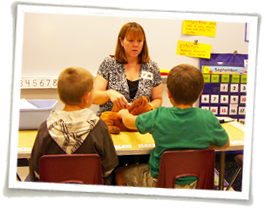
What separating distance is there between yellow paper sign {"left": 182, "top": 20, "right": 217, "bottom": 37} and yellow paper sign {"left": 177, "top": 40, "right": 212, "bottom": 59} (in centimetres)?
12

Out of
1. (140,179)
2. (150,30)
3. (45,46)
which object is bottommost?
(140,179)

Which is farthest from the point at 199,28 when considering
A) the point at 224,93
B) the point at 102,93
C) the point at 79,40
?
the point at 102,93

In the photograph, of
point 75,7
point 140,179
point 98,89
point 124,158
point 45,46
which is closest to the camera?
point 75,7

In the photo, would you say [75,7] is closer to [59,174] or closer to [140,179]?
[59,174]

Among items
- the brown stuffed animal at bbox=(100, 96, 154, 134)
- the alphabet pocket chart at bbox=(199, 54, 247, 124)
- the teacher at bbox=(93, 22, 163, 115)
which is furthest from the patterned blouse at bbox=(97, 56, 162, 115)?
the alphabet pocket chart at bbox=(199, 54, 247, 124)

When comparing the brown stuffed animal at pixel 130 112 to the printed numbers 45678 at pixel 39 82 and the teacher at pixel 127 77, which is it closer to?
the teacher at pixel 127 77

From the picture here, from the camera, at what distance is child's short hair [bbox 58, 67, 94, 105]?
118 cm

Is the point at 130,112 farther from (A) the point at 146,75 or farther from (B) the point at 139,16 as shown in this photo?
(B) the point at 139,16

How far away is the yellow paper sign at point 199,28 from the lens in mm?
2619

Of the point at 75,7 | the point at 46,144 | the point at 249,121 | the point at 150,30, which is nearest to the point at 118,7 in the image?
the point at 75,7

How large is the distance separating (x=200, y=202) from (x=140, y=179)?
1.87 feet

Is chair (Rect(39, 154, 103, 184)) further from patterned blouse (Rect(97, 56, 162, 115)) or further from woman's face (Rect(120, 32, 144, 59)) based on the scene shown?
woman's face (Rect(120, 32, 144, 59))

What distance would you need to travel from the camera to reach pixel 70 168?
1.12 meters

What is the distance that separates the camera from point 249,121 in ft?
2.78
